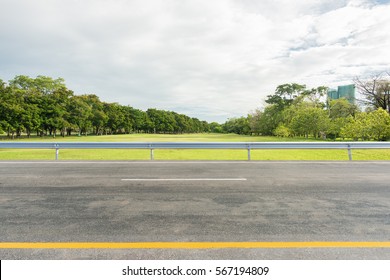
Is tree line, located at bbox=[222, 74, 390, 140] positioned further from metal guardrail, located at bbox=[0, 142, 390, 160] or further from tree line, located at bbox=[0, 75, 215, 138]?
tree line, located at bbox=[0, 75, 215, 138]

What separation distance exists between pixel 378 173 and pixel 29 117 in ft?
172

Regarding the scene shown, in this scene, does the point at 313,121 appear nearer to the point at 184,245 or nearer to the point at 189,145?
the point at 189,145

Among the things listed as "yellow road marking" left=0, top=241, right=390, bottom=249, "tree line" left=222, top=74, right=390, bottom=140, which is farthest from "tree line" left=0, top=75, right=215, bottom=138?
"tree line" left=222, top=74, right=390, bottom=140

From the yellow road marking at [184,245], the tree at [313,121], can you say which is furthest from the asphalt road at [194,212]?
the tree at [313,121]

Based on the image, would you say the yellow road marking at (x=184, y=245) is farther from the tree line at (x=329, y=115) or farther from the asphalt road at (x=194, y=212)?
the tree line at (x=329, y=115)

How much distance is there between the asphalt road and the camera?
2723mm

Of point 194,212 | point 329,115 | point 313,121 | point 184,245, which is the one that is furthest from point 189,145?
point 329,115

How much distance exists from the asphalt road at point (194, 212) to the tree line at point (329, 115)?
75.0ft

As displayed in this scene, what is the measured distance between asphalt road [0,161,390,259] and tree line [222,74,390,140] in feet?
75.0

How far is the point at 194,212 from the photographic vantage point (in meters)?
3.92

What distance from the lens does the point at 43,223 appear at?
3.48 metres

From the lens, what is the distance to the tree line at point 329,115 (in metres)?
24.4

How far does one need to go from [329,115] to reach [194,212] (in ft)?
171

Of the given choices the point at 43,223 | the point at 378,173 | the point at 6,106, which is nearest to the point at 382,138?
the point at 378,173
